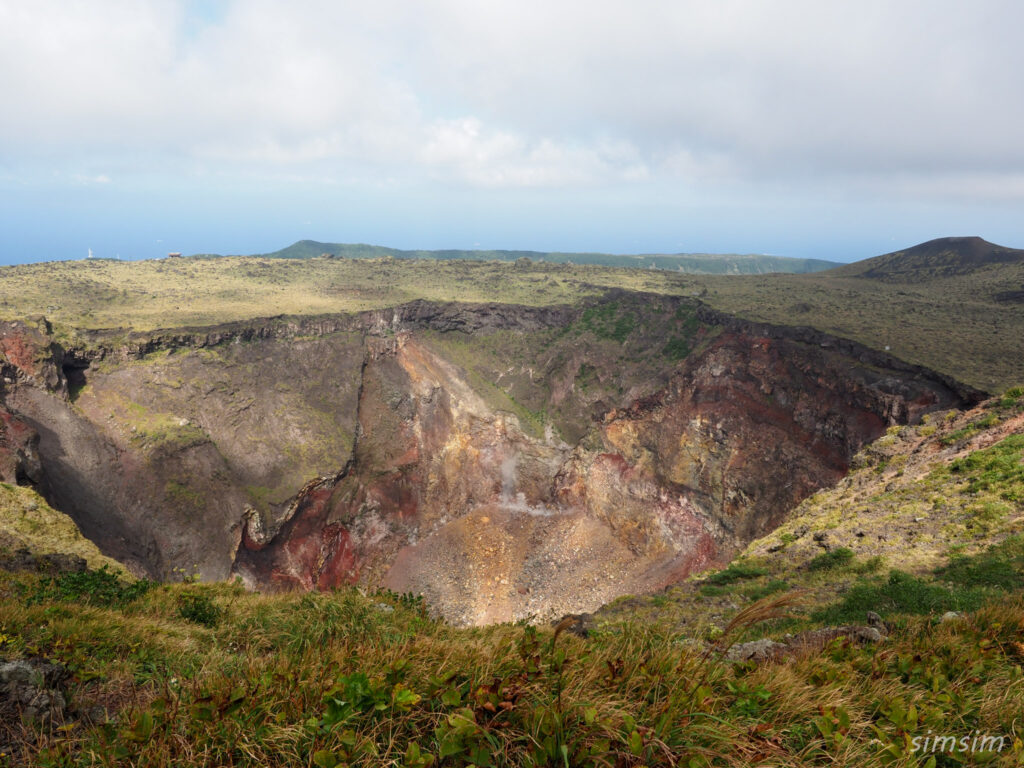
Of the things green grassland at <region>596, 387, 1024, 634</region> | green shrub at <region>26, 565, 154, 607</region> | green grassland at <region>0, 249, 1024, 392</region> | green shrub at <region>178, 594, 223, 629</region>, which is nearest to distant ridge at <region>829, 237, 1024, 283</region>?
green grassland at <region>0, 249, 1024, 392</region>

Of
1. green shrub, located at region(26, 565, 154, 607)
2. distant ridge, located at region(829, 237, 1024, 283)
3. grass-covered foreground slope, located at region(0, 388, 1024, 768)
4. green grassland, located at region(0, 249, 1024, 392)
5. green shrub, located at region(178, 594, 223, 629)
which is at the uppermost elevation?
distant ridge, located at region(829, 237, 1024, 283)

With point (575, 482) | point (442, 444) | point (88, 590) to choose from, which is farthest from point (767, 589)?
point (442, 444)

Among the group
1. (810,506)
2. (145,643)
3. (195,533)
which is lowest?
(195,533)

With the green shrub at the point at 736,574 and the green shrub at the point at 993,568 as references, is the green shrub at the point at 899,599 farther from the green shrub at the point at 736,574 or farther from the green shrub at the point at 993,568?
the green shrub at the point at 736,574

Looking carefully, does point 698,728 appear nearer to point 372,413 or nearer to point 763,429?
point 763,429

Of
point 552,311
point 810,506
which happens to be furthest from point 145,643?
point 552,311

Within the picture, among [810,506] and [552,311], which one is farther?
[552,311]

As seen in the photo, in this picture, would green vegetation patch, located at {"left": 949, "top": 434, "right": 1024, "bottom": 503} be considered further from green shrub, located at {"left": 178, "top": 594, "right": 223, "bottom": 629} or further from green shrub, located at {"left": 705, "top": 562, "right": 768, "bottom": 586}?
green shrub, located at {"left": 178, "top": 594, "right": 223, "bottom": 629}
